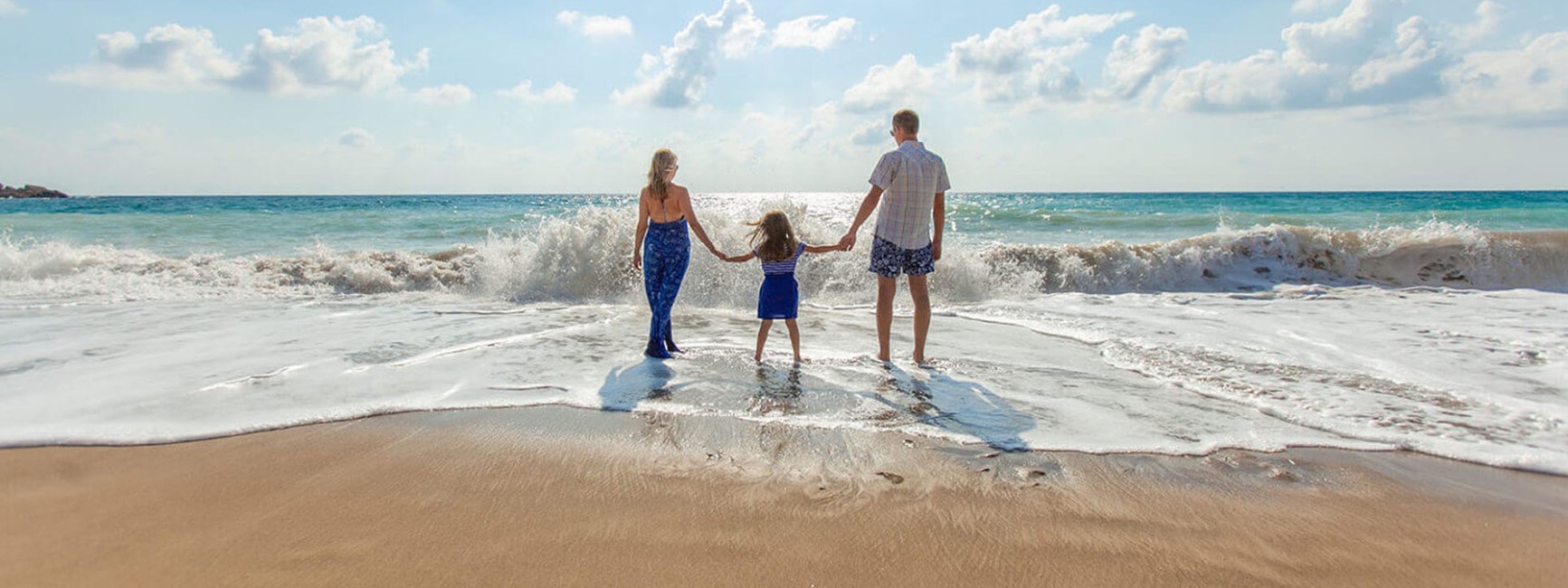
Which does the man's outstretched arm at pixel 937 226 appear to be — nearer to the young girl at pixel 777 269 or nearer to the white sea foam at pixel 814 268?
the young girl at pixel 777 269

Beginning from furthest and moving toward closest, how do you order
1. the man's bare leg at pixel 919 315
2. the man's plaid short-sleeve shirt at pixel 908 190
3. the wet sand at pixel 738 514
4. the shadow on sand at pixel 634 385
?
the man's bare leg at pixel 919 315, the man's plaid short-sleeve shirt at pixel 908 190, the shadow on sand at pixel 634 385, the wet sand at pixel 738 514

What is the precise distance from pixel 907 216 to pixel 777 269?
1.00 metres

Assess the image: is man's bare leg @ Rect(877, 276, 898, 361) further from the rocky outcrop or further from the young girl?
the rocky outcrop

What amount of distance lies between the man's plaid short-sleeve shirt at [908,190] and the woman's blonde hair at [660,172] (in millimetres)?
1488

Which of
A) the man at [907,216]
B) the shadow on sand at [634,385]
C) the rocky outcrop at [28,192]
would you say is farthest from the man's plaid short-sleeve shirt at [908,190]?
the rocky outcrop at [28,192]

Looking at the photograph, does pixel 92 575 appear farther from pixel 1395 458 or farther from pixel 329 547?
pixel 1395 458

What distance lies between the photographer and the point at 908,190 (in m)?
5.39

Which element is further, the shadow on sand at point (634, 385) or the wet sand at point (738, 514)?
the shadow on sand at point (634, 385)

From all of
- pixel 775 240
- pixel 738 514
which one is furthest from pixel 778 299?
pixel 738 514

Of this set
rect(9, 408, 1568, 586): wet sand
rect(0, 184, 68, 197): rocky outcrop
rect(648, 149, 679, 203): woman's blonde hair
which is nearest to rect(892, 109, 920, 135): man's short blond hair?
rect(648, 149, 679, 203): woman's blonde hair

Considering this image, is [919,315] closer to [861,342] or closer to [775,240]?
[861,342]

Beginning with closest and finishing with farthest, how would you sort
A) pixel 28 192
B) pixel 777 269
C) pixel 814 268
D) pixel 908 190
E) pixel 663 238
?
pixel 908 190 → pixel 777 269 → pixel 663 238 → pixel 814 268 → pixel 28 192

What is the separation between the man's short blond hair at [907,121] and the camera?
545cm

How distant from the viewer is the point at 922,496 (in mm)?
2992
